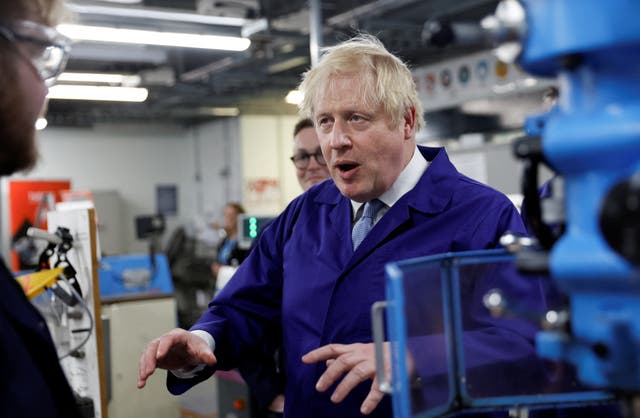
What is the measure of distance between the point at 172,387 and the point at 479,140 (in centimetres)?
363

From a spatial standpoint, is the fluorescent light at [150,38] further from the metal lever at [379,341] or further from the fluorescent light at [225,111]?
the fluorescent light at [225,111]

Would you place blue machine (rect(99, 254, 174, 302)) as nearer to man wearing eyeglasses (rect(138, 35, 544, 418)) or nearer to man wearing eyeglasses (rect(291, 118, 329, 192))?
man wearing eyeglasses (rect(291, 118, 329, 192))

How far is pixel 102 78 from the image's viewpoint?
7.94 metres

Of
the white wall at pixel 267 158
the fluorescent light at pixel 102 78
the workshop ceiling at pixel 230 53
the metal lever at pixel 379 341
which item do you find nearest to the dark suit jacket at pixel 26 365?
the metal lever at pixel 379 341

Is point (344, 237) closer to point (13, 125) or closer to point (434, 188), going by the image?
point (434, 188)

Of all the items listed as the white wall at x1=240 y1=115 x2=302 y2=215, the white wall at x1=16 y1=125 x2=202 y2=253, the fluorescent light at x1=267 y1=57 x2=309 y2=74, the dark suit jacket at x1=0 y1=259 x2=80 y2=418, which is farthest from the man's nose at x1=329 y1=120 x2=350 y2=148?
the white wall at x1=16 y1=125 x2=202 y2=253

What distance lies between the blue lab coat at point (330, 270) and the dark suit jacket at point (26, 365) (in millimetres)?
586

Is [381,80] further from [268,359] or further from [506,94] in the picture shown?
[506,94]

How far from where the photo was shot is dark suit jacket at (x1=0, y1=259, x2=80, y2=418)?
0.99 m

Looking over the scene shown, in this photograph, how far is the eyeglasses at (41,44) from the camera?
1.04 metres

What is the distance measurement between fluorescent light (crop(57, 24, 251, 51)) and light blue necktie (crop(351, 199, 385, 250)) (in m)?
3.42

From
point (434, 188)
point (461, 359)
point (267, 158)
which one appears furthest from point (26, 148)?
point (267, 158)

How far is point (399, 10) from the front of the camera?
6.73 m

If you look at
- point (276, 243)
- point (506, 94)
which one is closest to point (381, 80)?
point (276, 243)
